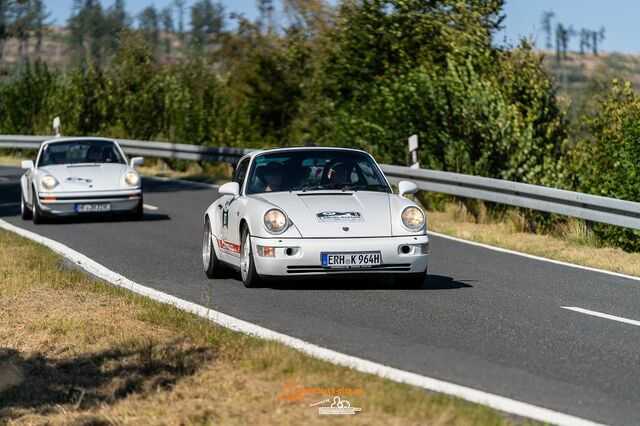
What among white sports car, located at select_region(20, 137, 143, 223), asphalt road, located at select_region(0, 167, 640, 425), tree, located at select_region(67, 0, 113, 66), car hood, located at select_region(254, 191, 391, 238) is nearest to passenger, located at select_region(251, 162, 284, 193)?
car hood, located at select_region(254, 191, 391, 238)

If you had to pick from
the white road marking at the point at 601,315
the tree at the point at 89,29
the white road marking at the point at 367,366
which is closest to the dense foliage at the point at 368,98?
the white road marking at the point at 601,315

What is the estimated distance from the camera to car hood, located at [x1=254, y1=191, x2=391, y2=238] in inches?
438

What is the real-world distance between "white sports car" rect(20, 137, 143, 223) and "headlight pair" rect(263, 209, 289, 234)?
28.6ft

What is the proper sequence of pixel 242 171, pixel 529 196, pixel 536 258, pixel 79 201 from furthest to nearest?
pixel 79 201 < pixel 529 196 < pixel 536 258 < pixel 242 171

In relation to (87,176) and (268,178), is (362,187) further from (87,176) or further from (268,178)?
(87,176)

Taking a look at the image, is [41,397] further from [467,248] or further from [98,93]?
[98,93]

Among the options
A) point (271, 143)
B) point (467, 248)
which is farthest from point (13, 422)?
point (271, 143)

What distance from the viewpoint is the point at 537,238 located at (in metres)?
17.0

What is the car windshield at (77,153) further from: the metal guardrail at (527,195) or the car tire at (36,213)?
the metal guardrail at (527,195)

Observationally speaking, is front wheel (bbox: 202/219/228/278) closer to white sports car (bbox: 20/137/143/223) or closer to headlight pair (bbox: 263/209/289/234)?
headlight pair (bbox: 263/209/289/234)

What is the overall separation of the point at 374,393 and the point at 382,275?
16.1 feet

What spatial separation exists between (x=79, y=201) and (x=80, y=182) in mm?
474

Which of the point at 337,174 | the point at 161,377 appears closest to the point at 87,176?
the point at 337,174

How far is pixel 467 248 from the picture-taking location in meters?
15.9
